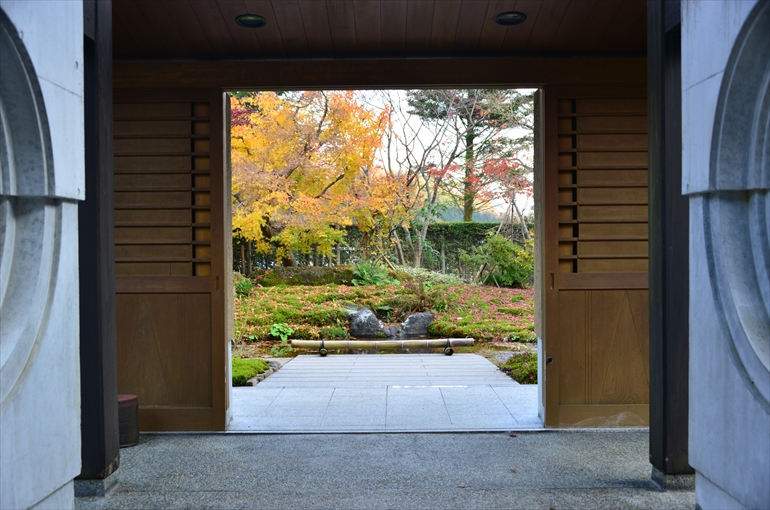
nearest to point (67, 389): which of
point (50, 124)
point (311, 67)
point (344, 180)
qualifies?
point (50, 124)

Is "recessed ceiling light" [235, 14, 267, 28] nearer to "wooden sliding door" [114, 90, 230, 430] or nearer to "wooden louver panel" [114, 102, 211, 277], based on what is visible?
"wooden sliding door" [114, 90, 230, 430]

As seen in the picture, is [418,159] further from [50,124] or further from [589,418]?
[50,124]

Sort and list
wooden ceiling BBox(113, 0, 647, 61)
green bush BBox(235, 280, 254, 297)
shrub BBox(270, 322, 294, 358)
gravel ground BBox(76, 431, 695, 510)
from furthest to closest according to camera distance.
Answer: green bush BBox(235, 280, 254, 297) → shrub BBox(270, 322, 294, 358) → wooden ceiling BBox(113, 0, 647, 61) → gravel ground BBox(76, 431, 695, 510)

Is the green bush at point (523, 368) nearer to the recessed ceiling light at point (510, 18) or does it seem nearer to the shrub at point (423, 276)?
the recessed ceiling light at point (510, 18)

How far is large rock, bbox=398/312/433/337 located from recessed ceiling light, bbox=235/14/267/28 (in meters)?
5.96

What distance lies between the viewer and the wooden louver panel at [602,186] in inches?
168

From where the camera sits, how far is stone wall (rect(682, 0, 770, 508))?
2004mm

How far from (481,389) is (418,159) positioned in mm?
7571

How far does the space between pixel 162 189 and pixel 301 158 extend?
6284 millimetres

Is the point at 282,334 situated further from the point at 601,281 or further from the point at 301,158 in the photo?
the point at 601,281

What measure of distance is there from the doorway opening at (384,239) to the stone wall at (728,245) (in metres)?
2.72

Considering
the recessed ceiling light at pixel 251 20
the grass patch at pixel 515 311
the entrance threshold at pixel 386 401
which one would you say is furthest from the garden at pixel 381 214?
the recessed ceiling light at pixel 251 20

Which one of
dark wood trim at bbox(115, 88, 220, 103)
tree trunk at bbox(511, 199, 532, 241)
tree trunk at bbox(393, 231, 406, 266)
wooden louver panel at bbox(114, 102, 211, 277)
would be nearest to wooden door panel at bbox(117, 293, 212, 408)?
wooden louver panel at bbox(114, 102, 211, 277)

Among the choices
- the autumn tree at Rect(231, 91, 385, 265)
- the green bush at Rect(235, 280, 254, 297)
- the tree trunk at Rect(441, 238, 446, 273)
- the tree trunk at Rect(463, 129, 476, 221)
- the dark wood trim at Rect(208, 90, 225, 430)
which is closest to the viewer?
the dark wood trim at Rect(208, 90, 225, 430)
